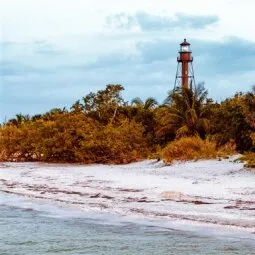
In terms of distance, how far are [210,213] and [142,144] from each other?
958 inches

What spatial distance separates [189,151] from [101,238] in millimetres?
→ 18046

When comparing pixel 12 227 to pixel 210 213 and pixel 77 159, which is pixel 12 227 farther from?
pixel 77 159

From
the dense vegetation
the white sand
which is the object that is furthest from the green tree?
the white sand

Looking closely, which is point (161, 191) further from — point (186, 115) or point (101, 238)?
point (186, 115)

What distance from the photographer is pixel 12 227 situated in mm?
13359

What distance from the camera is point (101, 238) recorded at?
11586mm

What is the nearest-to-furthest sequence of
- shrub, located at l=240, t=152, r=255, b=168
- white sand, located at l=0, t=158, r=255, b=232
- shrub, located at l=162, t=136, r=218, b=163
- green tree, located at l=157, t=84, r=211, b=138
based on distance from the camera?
1. white sand, located at l=0, t=158, r=255, b=232
2. shrub, located at l=240, t=152, r=255, b=168
3. shrub, located at l=162, t=136, r=218, b=163
4. green tree, located at l=157, t=84, r=211, b=138

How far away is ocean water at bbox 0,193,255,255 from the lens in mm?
10289

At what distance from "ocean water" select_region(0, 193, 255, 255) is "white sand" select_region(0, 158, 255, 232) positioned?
2.90ft

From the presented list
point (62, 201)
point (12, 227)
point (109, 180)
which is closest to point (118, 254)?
point (12, 227)

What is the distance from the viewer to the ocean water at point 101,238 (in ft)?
33.8

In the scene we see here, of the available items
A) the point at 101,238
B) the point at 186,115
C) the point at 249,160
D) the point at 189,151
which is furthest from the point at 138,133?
the point at 101,238

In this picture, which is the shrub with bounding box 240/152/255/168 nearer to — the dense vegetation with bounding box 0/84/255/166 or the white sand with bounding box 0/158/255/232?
the white sand with bounding box 0/158/255/232

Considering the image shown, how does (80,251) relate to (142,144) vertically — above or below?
below
